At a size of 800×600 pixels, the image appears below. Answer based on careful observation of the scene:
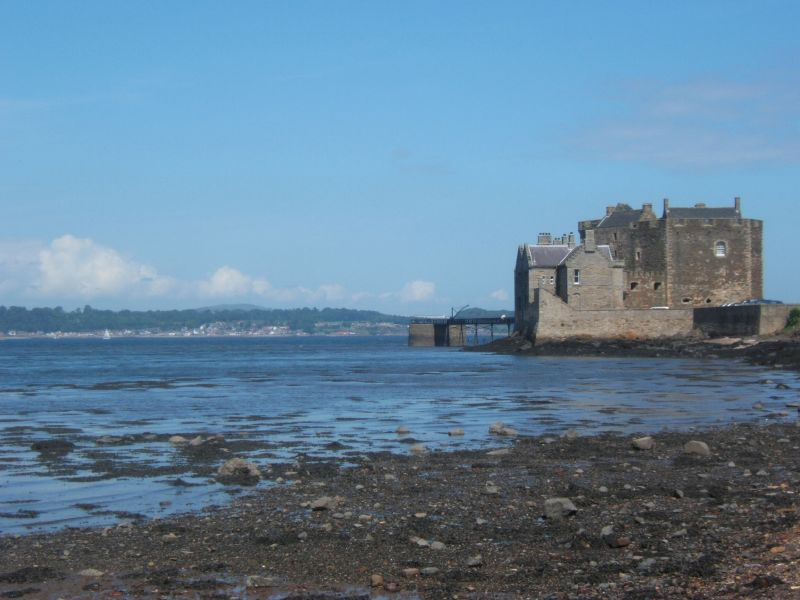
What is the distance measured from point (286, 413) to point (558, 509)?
17698 mm

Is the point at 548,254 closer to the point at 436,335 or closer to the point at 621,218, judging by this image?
the point at 621,218

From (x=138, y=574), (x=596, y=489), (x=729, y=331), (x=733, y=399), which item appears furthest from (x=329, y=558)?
(x=729, y=331)

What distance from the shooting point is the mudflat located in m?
9.80

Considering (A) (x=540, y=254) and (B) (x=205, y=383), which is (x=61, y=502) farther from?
(A) (x=540, y=254)

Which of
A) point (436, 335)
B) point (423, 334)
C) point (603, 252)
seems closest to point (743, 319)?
point (603, 252)

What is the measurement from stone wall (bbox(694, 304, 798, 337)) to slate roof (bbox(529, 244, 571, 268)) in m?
10.4

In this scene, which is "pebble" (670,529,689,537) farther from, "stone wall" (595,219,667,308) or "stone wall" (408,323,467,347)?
"stone wall" (408,323,467,347)

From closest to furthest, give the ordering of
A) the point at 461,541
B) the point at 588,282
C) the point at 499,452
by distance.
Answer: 1. the point at 461,541
2. the point at 499,452
3. the point at 588,282

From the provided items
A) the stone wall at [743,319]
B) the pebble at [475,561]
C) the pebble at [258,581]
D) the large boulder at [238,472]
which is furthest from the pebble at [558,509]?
the stone wall at [743,319]

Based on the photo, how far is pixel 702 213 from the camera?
73938 mm

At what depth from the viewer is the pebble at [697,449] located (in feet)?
58.0

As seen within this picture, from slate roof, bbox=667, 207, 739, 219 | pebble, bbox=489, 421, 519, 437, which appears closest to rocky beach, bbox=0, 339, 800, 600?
pebble, bbox=489, 421, 519, 437

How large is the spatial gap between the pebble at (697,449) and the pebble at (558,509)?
227 inches

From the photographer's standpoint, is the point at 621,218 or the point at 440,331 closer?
the point at 621,218
